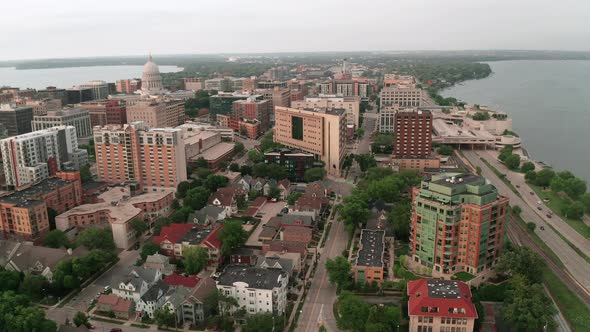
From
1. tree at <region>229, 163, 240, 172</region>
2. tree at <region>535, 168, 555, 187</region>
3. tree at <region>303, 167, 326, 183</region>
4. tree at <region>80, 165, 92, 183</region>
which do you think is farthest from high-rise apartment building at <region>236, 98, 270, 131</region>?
tree at <region>535, 168, 555, 187</region>

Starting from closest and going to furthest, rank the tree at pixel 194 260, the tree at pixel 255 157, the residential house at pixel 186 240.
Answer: the tree at pixel 194 260
the residential house at pixel 186 240
the tree at pixel 255 157

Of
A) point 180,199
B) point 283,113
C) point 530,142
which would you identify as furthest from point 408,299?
point 530,142

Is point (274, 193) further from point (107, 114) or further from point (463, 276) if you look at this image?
point (107, 114)

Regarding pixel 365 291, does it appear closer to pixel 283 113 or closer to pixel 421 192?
pixel 421 192

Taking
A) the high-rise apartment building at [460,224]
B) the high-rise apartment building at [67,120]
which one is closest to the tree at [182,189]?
the high-rise apartment building at [460,224]

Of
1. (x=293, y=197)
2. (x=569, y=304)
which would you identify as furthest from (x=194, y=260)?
(x=569, y=304)

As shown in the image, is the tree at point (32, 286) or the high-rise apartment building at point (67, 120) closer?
the tree at point (32, 286)

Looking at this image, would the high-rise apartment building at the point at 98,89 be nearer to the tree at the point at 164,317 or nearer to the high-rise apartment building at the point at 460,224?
the tree at the point at 164,317

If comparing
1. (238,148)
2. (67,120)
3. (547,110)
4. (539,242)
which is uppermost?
(67,120)
